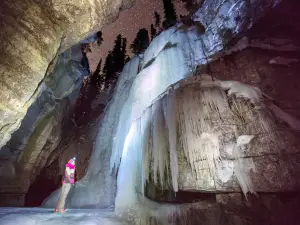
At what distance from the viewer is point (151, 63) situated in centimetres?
809

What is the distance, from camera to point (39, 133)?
1022 centimetres

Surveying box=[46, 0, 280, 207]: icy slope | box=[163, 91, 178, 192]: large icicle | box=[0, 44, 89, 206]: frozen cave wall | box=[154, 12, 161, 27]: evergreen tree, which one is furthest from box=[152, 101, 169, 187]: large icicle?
box=[154, 12, 161, 27]: evergreen tree

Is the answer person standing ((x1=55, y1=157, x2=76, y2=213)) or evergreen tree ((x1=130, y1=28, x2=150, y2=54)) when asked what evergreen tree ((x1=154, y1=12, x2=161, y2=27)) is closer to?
evergreen tree ((x1=130, y1=28, x2=150, y2=54))

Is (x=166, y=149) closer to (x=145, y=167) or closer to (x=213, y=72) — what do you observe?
(x=145, y=167)

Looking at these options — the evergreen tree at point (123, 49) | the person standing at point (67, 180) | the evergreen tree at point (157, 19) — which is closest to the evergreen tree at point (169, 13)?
the evergreen tree at point (157, 19)

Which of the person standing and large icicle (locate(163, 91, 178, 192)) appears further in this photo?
large icicle (locate(163, 91, 178, 192))

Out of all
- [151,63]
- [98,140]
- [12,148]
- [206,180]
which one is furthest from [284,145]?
[12,148]

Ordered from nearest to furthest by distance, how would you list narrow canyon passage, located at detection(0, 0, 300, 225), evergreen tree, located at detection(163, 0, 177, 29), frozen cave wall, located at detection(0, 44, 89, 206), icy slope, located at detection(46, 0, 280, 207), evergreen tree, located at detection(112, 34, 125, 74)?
narrow canyon passage, located at detection(0, 0, 300, 225)
icy slope, located at detection(46, 0, 280, 207)
frozen cave wall, located at detection(0, 44, 89, 206)
evergreen tree, located at detection(163, 0, 177, 29)
evergreen tree, located at detection(112, 34, 125, 74)

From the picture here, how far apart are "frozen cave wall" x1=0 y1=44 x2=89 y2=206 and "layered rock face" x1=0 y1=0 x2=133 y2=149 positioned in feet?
17.6

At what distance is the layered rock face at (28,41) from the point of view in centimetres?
307

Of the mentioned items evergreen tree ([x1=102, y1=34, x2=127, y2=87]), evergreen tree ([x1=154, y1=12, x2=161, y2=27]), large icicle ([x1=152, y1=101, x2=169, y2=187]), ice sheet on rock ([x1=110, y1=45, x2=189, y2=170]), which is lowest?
large icicle ([x1=152, y1=101, x2=169, y2=187])

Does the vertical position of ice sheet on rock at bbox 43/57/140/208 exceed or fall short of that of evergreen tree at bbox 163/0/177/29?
it falls short

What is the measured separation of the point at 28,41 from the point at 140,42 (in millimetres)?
16053

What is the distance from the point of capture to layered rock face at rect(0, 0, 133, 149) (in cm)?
307
